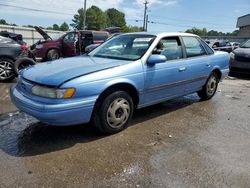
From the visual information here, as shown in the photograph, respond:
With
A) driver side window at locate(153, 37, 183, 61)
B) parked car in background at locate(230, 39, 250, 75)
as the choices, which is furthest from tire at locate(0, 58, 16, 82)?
parked car in background at locate(230, 39, 250, 75)

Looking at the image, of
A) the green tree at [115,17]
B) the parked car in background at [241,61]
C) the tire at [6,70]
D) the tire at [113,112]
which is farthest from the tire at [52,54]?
the green tree at [115,17]

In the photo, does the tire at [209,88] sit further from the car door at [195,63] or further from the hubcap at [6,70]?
the hubcap at [6,70]

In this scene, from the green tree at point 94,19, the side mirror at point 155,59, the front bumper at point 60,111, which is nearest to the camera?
the front bumper at point 60,111

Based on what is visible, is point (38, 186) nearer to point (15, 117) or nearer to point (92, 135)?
point (92, 135)

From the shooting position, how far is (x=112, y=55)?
5.18m

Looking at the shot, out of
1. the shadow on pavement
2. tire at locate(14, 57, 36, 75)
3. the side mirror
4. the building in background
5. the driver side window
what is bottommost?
the shadow on pavement

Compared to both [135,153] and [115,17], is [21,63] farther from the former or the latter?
[115,17]

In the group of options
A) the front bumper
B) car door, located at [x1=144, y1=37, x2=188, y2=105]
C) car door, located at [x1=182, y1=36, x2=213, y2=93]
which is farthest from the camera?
car door, located at [x1=182, y1=36, x2=213, y2=93]

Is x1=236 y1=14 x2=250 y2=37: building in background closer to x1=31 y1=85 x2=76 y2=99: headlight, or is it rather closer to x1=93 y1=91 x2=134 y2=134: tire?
x1=93 y1=91 x2=134 y2=134: tire

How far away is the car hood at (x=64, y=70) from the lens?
3939mm

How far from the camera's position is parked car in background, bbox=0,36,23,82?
27.5 ft

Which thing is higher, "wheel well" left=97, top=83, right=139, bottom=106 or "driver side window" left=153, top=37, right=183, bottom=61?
"driver side window" left=153, top=37, right=183, bottom=61

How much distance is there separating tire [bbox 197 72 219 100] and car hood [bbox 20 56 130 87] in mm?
2674

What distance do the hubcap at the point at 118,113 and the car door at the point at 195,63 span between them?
169 cm
